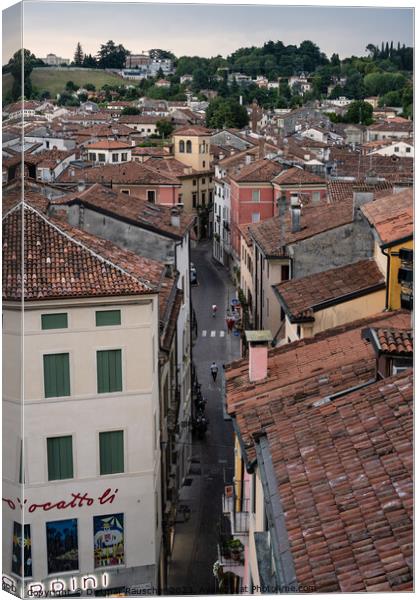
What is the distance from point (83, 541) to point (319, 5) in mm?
5294

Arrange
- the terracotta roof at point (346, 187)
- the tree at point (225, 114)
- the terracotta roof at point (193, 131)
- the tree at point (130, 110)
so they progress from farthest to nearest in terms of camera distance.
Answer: the terracotta roof at point (193, 131) < the terracotta roof at point (346, 187) < the tree at point (130, 110) < the tree at point (225, 114)

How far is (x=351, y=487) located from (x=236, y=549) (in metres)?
3.21

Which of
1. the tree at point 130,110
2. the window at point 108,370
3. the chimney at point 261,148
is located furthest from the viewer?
the chimney at point 261,148

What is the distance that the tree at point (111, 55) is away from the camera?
8.74 m

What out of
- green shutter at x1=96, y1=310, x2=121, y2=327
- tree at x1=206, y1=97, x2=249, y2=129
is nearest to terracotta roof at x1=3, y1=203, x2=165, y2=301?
green shutter at x1=96, y1=310, x2=121, y2=327

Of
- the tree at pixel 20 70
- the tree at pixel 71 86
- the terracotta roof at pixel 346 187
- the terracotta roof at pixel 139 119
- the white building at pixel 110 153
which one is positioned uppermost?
the terracotta roof at pixel 139 119

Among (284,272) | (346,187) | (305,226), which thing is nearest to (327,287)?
(284,272)

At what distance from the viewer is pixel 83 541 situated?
9273 millimetres

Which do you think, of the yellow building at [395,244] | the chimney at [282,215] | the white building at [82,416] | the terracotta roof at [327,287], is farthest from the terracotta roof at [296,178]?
the white building at [82,416]

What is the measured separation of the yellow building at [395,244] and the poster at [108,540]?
11.9ft

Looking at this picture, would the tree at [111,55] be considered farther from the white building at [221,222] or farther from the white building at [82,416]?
the white building at [221,222]

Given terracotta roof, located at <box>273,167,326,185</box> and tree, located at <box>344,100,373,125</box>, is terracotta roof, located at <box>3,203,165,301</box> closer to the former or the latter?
tree, located at <box>344,100,373,125</box>

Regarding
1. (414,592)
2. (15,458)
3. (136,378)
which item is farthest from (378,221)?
(414,592)

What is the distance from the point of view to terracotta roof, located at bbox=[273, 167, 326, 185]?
22.1m
